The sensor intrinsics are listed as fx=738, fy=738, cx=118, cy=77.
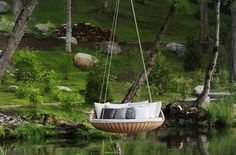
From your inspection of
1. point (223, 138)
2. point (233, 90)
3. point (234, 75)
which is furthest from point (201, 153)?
point (234, 75)

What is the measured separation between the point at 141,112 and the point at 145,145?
5.21 metres

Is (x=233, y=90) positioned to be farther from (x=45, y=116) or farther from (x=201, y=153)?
(x=201, y=153)

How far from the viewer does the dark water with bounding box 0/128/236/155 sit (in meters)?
24.3

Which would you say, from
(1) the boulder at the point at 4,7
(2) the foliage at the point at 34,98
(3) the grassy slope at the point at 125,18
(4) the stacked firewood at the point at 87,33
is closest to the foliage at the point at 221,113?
(2) the foliage at the point at 34,98

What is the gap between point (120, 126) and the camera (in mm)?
21188

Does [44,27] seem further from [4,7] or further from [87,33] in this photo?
[4,7]

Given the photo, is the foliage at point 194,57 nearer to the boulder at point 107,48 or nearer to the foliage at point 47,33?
the boulder at point 107,48

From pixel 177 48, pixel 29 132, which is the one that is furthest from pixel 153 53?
pixel 177 48

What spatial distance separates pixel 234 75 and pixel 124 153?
71.5 feet

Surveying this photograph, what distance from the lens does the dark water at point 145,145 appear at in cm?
2430

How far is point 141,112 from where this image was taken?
21531 millimetres

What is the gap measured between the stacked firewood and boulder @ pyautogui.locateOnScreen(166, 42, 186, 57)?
14.7ft

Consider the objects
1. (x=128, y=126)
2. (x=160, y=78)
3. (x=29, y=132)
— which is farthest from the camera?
(x=160, y=78)

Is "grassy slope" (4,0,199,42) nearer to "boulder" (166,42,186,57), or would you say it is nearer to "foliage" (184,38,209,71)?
"boulder" (166,42,186,57)
